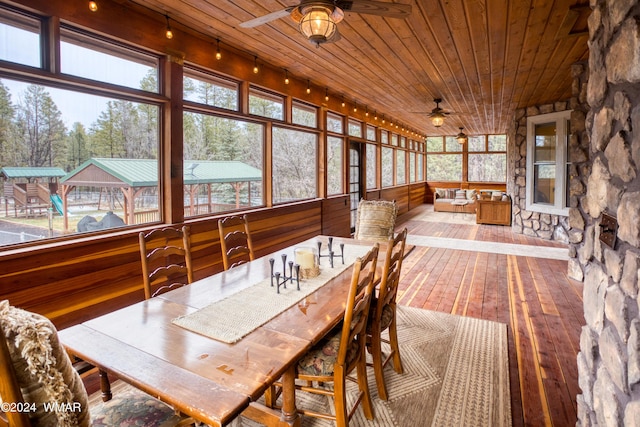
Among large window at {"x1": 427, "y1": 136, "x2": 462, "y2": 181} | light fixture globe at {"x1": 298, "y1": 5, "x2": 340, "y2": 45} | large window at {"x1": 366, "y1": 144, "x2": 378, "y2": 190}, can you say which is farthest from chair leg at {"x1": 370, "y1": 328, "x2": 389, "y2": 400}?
large window at {"x1": 427, "y1": 136, "x2": 462, "y2": 181}

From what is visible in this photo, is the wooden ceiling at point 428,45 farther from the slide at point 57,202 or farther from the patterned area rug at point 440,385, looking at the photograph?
the patterned area rug at point 440,385

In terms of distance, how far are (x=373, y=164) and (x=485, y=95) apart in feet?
9.92

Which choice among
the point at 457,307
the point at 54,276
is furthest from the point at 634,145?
the point at 54,276

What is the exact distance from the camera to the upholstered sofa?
11551mm

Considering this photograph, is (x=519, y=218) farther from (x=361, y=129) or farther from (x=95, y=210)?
(x=95, y=210)

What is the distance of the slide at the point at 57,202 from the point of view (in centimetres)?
268

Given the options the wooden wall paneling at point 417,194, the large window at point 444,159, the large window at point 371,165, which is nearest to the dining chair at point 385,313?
the large window at point 371,165

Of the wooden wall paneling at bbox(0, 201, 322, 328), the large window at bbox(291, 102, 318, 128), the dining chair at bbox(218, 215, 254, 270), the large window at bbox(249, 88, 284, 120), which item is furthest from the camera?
the large window at bbox(291, 102, 318, 128)

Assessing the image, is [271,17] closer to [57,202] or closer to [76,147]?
[76,147]

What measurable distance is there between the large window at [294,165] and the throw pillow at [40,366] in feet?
13.8

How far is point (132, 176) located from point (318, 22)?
2.11m

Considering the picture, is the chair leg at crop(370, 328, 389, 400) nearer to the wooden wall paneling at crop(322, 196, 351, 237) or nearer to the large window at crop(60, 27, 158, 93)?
the large window at crop(60, 27, 158, 93)

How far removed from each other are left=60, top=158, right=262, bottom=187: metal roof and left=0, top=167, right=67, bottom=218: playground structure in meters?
0.10

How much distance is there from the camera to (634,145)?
45.1 inches
